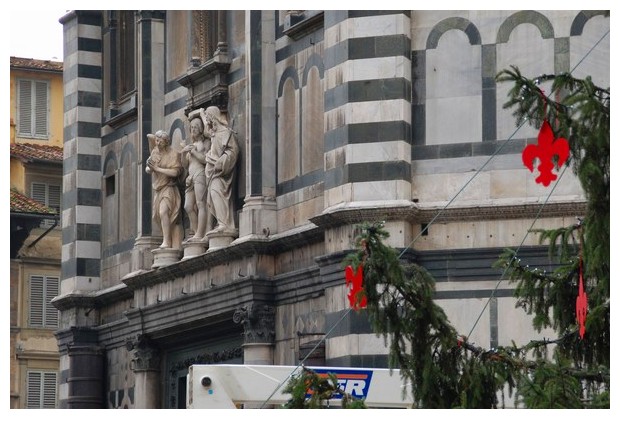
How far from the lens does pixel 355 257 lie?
13.8 meters

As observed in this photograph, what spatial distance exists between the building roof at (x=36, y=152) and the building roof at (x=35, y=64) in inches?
60.9

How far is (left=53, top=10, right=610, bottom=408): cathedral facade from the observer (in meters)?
21.5

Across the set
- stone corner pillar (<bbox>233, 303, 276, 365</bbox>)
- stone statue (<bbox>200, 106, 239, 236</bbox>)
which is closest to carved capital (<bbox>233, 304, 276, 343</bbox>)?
stone corner pillar (<bbox>233, 303, 276, 365</bbox>)

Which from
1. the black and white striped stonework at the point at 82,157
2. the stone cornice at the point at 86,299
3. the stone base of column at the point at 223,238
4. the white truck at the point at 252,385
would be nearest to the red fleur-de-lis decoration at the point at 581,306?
the white truck at the point at 252,385

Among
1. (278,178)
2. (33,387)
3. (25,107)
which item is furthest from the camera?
(25,107)

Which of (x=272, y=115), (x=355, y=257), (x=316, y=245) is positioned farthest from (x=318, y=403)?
(x=272, y=115)

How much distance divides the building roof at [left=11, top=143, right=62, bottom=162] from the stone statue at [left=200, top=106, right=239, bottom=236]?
1282cm

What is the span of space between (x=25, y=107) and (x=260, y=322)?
15.9 meters

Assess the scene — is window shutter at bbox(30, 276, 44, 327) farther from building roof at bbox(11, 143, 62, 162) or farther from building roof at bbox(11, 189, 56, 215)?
building roof at bbox(11, 143, 62, 162)

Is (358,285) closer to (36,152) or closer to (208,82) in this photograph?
(208,82)

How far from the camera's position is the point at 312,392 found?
14.1m

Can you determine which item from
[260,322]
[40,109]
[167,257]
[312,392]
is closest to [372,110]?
[260,322]

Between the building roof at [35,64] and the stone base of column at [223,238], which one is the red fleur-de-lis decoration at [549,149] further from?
the building roof at [35,64]

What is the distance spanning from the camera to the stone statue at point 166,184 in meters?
26.0
